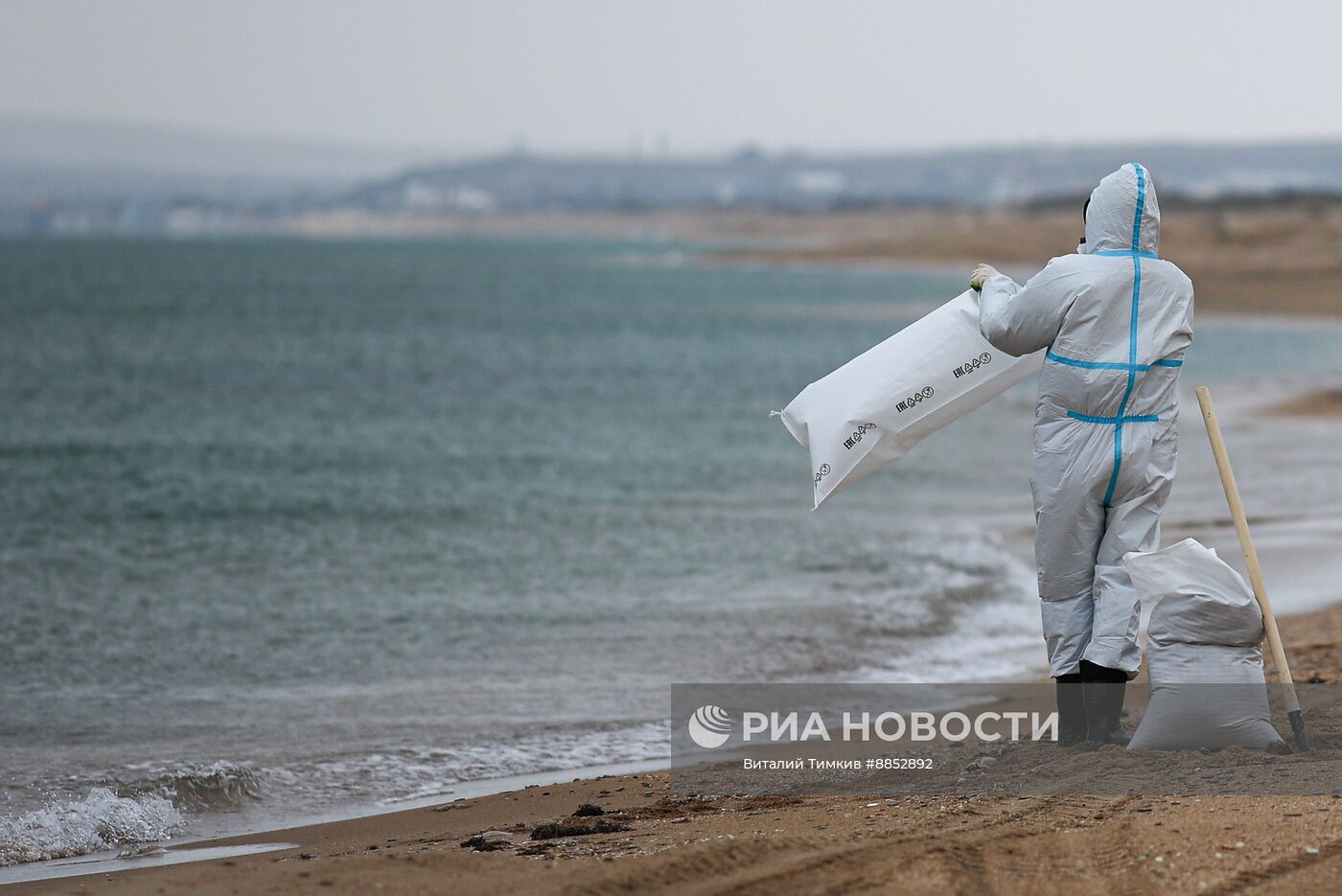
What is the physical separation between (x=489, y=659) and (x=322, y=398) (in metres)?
19.0

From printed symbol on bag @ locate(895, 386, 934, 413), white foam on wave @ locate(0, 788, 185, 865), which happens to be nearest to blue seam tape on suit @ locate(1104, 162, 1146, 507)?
printed symbol on bag @ locate(895, 386, 934, 413)

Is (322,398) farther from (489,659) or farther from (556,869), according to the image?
(556,869)

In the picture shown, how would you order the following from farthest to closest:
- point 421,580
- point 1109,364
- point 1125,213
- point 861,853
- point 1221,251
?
1. point 1221,251
2. point 421,580
3. point 1125,213
4. point 1109,364
5. point 861,853

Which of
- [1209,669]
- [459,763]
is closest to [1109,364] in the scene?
[1209,669]

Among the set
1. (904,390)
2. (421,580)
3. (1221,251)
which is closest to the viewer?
(904,390)

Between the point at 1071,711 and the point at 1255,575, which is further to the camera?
the point at 1071,711

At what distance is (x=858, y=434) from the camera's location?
5633 mm

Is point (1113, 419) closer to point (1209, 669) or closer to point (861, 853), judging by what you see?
point (1209, 669)

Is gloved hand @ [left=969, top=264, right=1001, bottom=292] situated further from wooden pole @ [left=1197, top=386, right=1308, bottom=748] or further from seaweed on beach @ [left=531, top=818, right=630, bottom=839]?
seaweed on beach @ [left=531, top=818, right=630, bottom=839]

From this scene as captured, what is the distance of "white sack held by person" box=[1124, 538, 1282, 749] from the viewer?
5.09m

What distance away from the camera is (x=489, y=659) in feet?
28.7

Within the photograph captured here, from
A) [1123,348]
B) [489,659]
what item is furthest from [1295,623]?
[489,659]

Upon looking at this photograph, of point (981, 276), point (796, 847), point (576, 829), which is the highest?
point (981, 276)

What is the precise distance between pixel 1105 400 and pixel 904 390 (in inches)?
32.4
